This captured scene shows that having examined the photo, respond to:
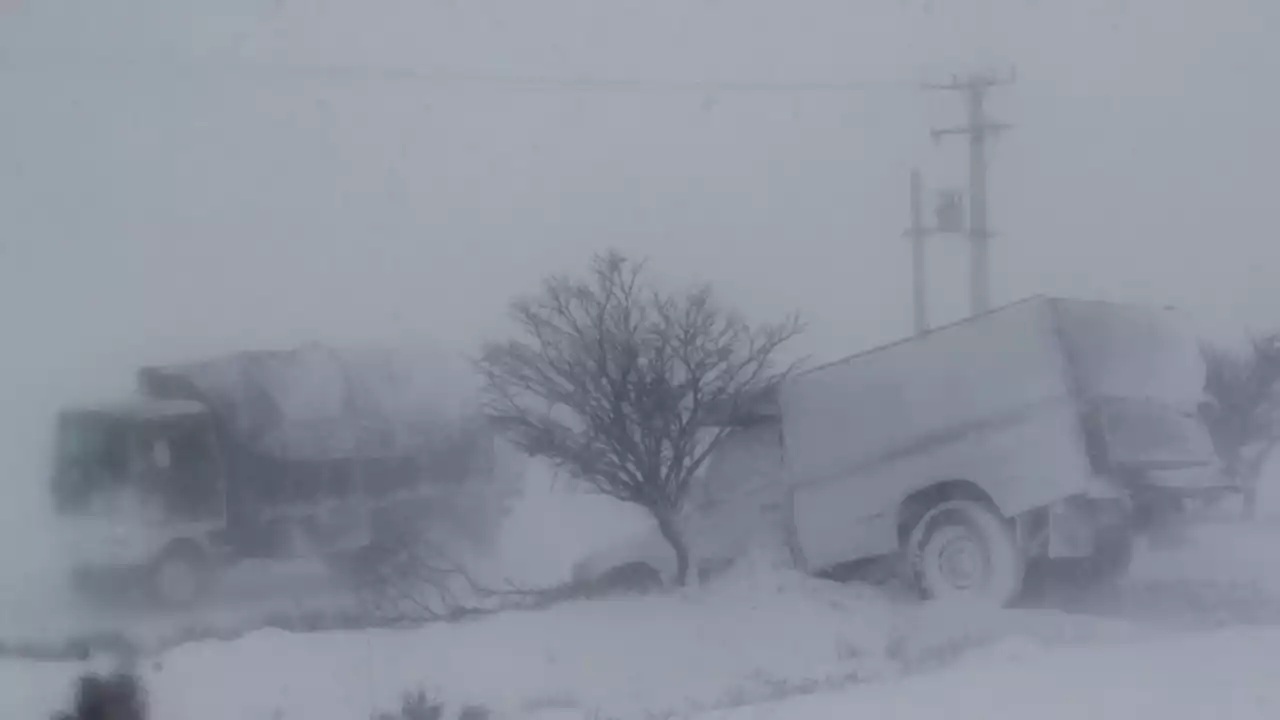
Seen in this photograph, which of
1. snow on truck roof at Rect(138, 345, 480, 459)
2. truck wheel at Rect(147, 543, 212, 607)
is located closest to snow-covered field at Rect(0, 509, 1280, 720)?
truck wheel at Rect(147, 543, 212, 607)

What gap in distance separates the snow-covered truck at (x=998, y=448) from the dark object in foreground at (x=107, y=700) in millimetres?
7153

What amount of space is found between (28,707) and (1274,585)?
10746 millimetres

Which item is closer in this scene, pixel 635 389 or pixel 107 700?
pixel 107 700

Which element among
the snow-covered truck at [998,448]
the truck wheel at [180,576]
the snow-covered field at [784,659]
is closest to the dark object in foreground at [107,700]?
the snow-covered field at [784,659]

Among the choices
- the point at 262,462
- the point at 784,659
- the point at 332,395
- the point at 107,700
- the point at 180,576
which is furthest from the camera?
the point at 332,395

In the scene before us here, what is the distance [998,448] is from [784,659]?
9.43 feet

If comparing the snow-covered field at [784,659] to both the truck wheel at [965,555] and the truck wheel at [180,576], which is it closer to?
the truck wheel at [965,555]

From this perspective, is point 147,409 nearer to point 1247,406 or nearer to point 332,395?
point 332,395

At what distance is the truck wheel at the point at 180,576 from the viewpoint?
51.6ft

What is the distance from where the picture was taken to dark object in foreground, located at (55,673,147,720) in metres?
9.43

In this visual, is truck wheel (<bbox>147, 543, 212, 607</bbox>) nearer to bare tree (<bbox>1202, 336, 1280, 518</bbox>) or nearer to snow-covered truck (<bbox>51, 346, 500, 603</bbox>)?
snow-covered truck (<bbox>51, 346, 500, 603</bbox>)

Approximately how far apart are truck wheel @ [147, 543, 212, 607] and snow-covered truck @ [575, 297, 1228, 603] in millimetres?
5947

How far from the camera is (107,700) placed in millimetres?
9617

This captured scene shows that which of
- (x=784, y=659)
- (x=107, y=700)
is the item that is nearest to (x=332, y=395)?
(x=784, y=659)
